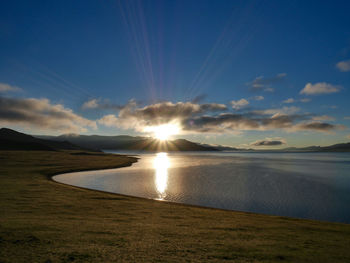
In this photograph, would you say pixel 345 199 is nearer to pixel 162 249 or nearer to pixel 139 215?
pixel 139 215

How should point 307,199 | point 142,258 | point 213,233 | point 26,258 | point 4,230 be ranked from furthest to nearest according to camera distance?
point 307,199, point 213,233, point 4,230, point 142,258, point 26,258

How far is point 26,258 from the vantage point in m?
8.23

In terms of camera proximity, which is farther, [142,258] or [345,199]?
[345,199]

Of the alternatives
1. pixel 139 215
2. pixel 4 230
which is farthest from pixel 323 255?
pixel 4 230

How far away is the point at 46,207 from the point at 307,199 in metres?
33.6

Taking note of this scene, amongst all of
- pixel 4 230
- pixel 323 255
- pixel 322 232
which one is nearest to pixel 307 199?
pixel 322 232

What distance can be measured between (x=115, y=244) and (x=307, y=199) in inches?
1197

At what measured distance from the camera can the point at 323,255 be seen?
34.0 ft

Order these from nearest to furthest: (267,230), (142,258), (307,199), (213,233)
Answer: (142,258), (213,233), (267,230), (307,199)

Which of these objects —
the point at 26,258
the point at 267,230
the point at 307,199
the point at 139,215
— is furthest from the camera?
the point at 307,199

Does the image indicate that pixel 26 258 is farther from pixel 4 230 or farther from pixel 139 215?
pixel 139 215

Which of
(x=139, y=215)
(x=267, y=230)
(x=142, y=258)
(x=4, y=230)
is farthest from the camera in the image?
(x=139, y=215)

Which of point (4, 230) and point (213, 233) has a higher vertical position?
point (4, 230)

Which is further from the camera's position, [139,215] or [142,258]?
[139,215]
